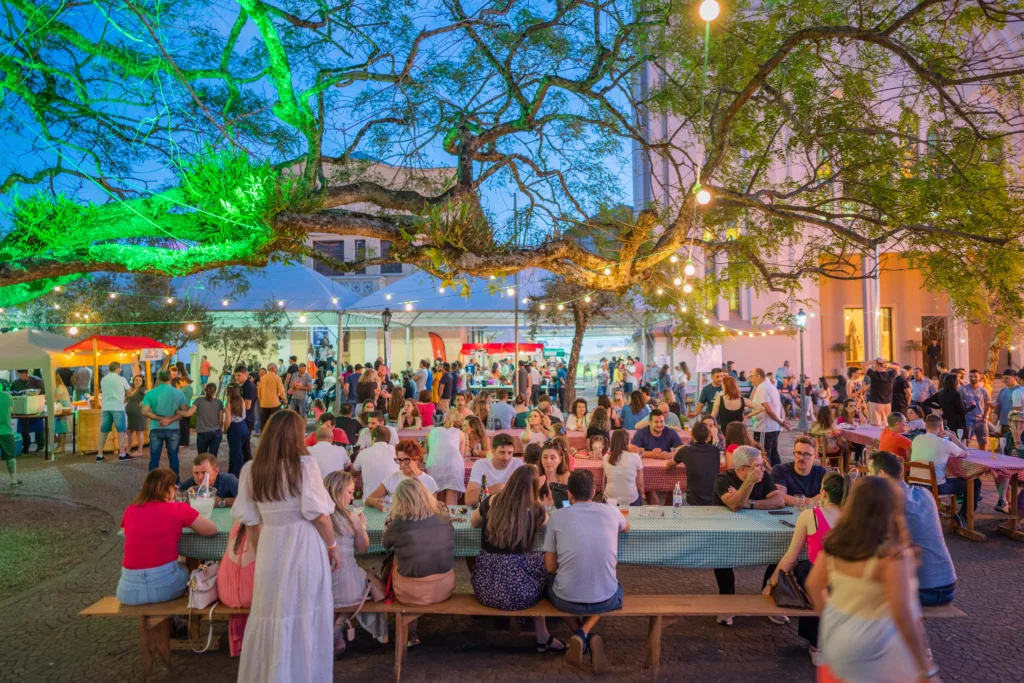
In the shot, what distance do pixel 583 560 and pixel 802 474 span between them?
2.28 meters

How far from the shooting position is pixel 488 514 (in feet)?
13.1

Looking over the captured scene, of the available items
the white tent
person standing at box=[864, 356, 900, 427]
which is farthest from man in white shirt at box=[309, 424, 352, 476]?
person standing at box=[864, 356, 900, 427]

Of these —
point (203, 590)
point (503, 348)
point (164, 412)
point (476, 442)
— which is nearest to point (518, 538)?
point (203, 590)

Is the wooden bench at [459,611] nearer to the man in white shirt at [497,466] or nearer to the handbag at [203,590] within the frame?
the handbag at [203,590]

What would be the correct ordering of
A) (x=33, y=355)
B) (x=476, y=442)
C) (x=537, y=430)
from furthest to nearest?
(x=33, y=355) < (x=537, y=430) < (x=476, y=442)

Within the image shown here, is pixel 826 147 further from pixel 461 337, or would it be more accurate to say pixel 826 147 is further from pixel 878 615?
pixel 461 337

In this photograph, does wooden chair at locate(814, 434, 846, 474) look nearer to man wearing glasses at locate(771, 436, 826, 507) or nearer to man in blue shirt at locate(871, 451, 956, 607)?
man wearing glasses at locate(771, 436, 826, 507)

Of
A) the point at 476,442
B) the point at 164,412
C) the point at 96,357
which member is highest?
the point at 96,357

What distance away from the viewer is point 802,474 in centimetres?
504

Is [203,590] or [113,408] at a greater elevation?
[113,408]

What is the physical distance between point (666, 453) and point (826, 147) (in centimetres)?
436

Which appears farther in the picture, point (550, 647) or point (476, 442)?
point (476, 442)

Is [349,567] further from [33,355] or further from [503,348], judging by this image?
[503,348]

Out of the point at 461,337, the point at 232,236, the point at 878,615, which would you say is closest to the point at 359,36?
the point at 232,236
